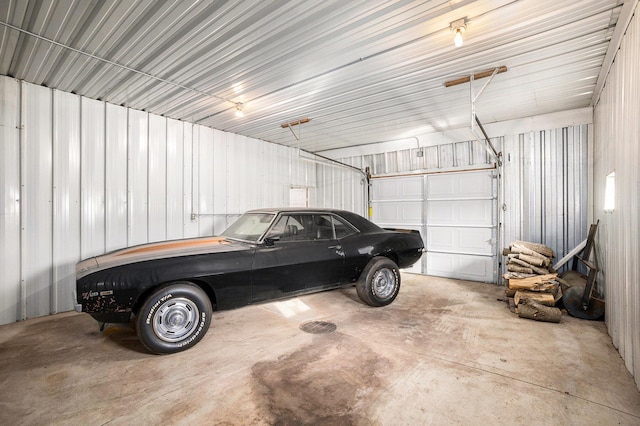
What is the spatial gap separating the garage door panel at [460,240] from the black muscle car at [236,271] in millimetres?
2414

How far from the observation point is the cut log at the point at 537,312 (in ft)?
12.8

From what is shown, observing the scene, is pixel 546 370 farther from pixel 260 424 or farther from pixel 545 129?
pixel 545 129

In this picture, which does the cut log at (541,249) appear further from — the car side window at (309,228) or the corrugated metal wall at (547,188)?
the car side window at (309,228)

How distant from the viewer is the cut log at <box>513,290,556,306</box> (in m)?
4.12

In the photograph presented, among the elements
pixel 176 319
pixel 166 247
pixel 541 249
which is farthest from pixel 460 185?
pixel 176 319

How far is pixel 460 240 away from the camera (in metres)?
6.65

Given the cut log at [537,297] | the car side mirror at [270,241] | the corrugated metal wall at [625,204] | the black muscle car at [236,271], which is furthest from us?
the cut log at [537,297]

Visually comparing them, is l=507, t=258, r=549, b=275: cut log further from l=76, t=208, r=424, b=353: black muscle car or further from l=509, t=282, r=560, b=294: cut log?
l=76, t=208, r=424, b=353: black muscle car

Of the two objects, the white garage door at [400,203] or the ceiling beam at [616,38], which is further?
the white garage door at [400,203]

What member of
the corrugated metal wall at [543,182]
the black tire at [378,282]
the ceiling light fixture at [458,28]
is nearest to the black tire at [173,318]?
the black tire at [378,282]

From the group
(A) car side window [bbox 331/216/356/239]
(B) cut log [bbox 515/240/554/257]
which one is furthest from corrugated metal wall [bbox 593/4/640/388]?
(A) car side window [bbox 331/216/356/239]

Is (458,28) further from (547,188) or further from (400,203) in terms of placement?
(400,203)

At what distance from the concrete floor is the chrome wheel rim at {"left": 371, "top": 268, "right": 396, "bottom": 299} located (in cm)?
54

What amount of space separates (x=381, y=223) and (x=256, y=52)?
18.6ft
